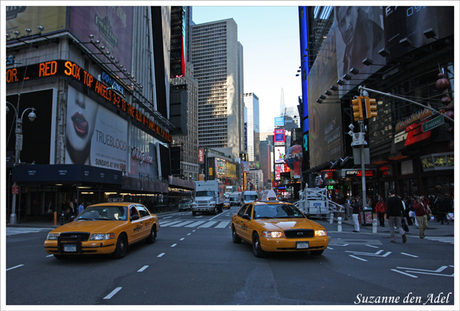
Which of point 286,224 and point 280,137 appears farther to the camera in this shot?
point 280,137

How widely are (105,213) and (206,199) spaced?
2127 cm

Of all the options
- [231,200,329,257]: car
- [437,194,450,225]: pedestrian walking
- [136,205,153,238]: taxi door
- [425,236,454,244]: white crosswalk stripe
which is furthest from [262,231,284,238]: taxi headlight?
[437,194,450,225]: pedestrian walking

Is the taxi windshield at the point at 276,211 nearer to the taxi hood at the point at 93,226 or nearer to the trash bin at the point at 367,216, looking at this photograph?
the taxi hood at the point at 93,226

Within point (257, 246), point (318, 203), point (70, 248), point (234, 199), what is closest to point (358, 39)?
point (318, 203)

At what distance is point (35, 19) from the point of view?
98.6 feet

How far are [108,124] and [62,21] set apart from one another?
11.0 meters

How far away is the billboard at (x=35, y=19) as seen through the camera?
2933 centimetres

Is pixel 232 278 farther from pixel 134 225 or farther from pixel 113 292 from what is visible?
pixel 134 225

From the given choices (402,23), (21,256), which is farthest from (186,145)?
(21,256)

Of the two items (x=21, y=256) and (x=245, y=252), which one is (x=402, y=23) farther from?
(x=21, y=256)

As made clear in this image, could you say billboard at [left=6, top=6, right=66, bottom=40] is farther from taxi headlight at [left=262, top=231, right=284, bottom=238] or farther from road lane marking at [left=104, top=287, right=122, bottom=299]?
road lane marking at [left=104, top=287, right=122, bottom=299]

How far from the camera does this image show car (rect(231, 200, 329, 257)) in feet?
26.5

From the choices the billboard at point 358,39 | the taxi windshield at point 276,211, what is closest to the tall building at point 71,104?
the taxi windshield at point 276,211

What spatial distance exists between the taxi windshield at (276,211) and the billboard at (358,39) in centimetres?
2138
